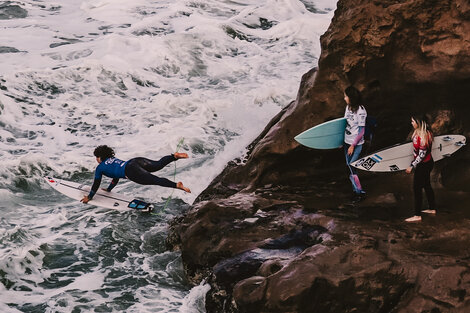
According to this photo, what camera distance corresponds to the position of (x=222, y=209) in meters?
8.22

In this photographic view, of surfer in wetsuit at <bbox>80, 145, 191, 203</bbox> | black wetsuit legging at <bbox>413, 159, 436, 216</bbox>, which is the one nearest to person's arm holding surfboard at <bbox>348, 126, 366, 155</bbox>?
black wetsuit legging at <bbox>413, 159, 436, 216</bbox>

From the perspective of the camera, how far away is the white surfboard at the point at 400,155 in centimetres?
752

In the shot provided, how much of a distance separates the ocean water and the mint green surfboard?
2229 millimetres

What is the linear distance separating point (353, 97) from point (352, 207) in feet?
4.13

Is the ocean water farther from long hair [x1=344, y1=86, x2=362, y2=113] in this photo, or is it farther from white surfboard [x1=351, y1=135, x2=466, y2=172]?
long hair [x1=344, y1=86, x2=362, y2=113]

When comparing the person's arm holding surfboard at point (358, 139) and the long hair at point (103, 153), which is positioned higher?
the person's arm holding surfboard at point (358, 139)

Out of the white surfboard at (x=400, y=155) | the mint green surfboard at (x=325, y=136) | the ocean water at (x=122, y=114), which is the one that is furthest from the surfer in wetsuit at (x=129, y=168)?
the white surfboard at (x=400, y=155)

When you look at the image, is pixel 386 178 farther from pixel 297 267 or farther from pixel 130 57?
pixel 130 57

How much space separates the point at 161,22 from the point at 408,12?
575 inches

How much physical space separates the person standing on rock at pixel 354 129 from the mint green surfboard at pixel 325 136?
0.16m

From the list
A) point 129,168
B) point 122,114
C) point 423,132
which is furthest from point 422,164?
point 122,114

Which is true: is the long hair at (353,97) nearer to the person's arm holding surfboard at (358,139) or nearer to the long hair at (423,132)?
the person's arm holding surfboard at (358,139)

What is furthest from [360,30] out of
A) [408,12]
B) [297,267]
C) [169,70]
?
[169,70]

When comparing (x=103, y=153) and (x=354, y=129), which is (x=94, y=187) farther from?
(x=354, y=129)
